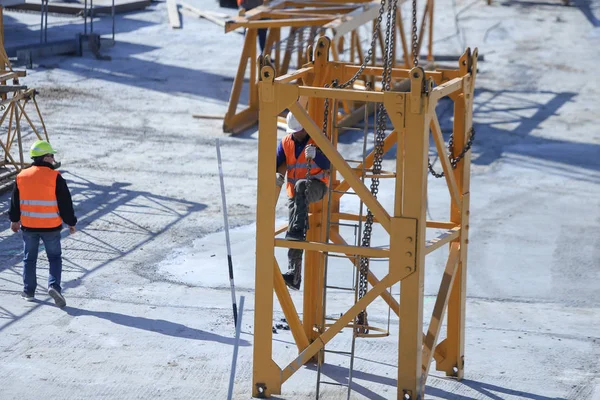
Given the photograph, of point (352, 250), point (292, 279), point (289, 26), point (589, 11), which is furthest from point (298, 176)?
point (589, 11)

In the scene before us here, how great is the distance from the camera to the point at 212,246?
13.4 metres

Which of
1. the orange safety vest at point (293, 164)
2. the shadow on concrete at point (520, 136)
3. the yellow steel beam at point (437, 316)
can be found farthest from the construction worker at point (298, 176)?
the shadow on concrete at point (520, 136)

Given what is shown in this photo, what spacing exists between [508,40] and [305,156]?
21429 mm

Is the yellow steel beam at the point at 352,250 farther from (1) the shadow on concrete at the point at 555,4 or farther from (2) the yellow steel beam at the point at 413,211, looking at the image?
(1) the shadow on concrete at the point at 555,4

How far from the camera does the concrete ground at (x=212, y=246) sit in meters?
9.30

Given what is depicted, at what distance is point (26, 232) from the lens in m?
11.0

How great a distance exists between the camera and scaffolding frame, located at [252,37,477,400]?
7.72 metres

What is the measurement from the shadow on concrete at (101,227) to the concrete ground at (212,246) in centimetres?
4

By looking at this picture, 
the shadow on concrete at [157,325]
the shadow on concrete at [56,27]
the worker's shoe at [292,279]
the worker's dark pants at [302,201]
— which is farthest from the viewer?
the shadow on concrete at [56,27]

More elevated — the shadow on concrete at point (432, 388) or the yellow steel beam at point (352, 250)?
the yellow steel beam at point (352, 250)

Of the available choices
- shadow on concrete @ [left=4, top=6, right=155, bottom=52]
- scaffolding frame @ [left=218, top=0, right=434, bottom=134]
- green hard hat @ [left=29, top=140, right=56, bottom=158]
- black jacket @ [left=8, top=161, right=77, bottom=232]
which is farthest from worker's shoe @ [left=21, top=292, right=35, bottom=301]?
shadow on concrete @ [left=4, top=6, right=155, bottom=52]

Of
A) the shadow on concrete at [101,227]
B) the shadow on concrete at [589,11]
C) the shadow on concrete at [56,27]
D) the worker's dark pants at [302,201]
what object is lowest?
the shadow on concrete at [101,227]

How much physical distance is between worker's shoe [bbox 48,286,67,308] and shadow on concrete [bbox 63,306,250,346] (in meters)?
0.07

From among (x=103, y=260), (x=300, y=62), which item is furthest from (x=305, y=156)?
(x=300, y=62)
